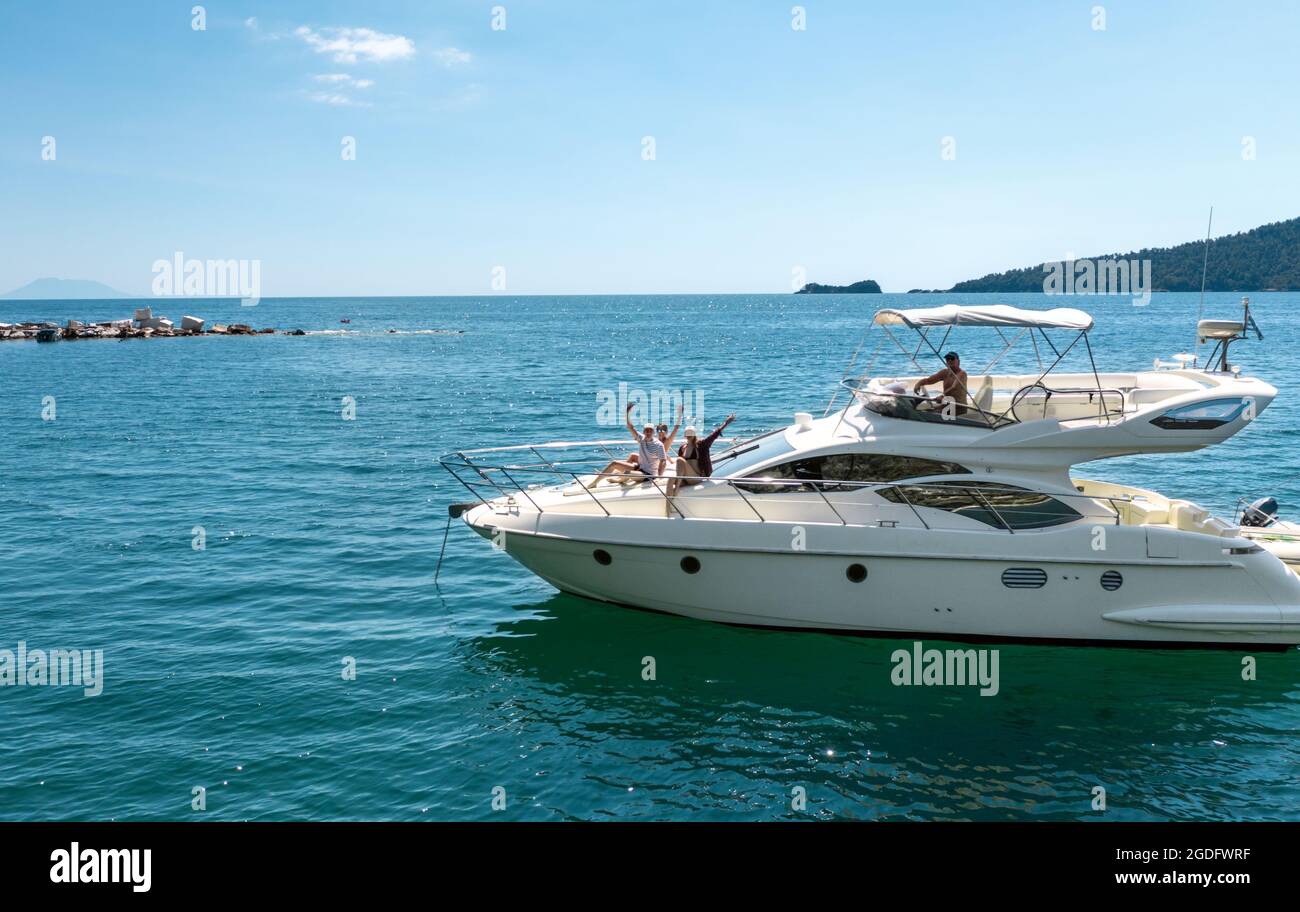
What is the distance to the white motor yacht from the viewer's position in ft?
40.0

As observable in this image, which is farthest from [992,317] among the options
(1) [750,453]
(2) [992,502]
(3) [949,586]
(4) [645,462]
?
(4) [645,462]

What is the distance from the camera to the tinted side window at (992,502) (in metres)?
12.5

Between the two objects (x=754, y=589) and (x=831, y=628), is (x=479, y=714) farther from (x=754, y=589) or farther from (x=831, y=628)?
(x=831, y=628)

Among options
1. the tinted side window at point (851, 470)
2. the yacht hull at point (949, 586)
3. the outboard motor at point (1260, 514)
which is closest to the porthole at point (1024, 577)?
the yacht hull at point (949, 586)

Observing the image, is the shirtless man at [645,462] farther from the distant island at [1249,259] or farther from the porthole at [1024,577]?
the distant island at [1249,259]

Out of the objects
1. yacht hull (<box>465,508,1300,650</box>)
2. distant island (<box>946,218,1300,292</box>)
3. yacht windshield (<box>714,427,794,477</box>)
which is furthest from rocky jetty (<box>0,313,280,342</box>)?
distant island (<box>946,218,1300,292</box>)

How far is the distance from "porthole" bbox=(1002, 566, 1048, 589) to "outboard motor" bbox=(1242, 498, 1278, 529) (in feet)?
12.6

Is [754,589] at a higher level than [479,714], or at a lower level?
higher

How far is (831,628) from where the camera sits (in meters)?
12.9

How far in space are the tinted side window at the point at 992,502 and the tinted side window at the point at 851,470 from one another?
0.63ft

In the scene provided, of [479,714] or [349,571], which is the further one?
[349,571]
